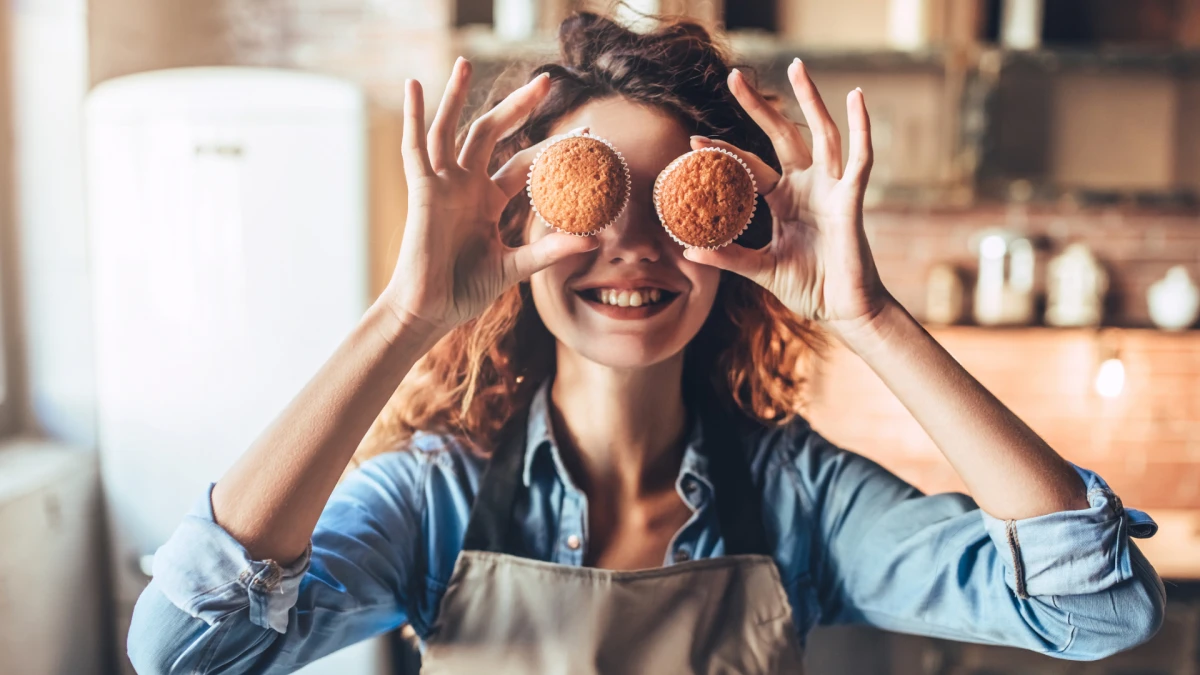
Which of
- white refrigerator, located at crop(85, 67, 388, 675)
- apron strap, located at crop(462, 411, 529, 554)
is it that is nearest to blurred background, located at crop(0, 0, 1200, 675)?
white refrigerator, located at crop(85, 67, 388, 675)

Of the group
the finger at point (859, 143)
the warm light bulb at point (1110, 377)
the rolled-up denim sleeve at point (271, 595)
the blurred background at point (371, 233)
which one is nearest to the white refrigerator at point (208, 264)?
the blurred background at point (371, 233)

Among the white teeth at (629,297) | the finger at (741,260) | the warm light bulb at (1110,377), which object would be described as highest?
the finger at (741,260)

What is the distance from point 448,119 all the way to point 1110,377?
268cm

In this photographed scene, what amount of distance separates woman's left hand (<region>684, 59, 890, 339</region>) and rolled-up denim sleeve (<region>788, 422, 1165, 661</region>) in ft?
0.80

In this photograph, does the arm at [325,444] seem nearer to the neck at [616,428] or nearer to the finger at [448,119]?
the finger at [448,119]

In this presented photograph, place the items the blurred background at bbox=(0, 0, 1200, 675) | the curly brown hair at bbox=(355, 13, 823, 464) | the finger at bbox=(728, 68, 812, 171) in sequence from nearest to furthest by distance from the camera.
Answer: the finger at bbox=(728, 68, 812, 171), the curly brown hair at bbox=(355, 13, 823, 464), the blurred background at bbox=(0, 0, 1200, 675)

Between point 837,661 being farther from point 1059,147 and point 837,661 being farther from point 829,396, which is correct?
point 1059,147

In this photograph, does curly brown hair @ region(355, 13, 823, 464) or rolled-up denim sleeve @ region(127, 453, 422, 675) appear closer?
rolled-up denim sleeve @ region(127, 453, 422, 675)

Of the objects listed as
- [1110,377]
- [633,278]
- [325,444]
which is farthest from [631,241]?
[1110,377]

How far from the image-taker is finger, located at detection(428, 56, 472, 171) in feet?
2.58

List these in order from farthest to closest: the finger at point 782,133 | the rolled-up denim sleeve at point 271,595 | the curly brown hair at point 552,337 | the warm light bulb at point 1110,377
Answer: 1. the warm light bulb at point 1110,377
2. the curly brown hair at point 552,337
3. the finger at point 782,133
4. the rolled-up denim sleeve at point 271,595

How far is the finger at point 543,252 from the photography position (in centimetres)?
80

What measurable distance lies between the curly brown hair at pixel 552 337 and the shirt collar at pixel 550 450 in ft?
0.10

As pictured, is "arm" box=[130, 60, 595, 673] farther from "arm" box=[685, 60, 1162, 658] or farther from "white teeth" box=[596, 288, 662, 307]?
"arm" box=[685, 60, 1162, 658]
